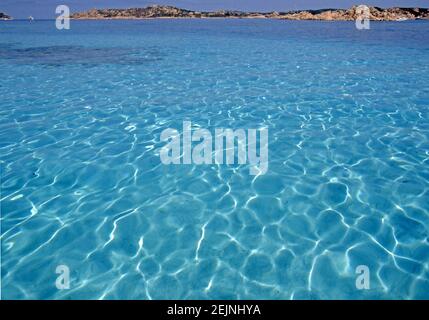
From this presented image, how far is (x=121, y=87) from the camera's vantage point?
1252 centimetres

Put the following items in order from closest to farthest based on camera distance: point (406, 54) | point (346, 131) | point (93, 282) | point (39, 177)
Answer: point (93, 282) < point (39, 177) < point (346, 131) < point (406, 54)

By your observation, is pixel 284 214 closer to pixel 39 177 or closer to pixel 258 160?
pixel 258 160

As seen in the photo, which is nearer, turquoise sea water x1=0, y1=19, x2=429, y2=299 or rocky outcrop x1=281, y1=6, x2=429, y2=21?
turquoise sea water x1=0, y1=19, x2=429, y2=299

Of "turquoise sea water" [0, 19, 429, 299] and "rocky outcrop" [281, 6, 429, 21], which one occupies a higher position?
"rocky outcrop" [281, 6, 429, 21]

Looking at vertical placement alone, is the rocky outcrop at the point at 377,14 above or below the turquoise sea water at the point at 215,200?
above

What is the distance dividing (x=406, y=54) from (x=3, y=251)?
21.7 m

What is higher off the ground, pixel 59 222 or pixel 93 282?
pixel 59 222

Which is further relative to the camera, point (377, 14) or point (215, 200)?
point (377, 14)

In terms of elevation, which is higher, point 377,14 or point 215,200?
point 377,14

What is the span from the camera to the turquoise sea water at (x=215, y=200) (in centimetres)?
413

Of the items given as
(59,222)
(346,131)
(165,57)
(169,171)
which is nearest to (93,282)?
(59,222)

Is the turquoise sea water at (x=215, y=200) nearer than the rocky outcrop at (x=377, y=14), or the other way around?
the turquoise sea water at (x=215, y=200)

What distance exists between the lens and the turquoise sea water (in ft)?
13.5

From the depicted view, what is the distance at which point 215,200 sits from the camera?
5594 mm
